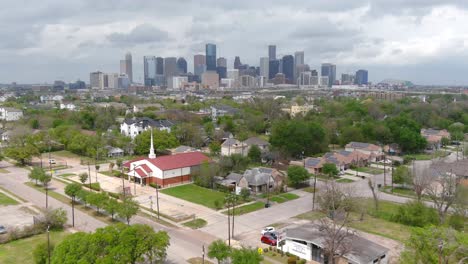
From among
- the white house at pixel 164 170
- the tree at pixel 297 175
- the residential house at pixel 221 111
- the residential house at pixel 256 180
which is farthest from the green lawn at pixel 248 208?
the residential house at pixel 221 111

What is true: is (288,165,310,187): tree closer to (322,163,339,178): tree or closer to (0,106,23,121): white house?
(322,163,339,178): tree

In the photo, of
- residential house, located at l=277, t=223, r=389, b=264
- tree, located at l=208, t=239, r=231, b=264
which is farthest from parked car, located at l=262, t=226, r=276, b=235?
tree, located at l=208, t=239, r=231, b=264

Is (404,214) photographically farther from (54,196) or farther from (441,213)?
(54,196)

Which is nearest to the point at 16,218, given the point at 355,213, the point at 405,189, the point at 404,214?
the point at 355,213

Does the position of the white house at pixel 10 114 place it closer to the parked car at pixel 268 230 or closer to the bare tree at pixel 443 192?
the parked car at pixel 268 230

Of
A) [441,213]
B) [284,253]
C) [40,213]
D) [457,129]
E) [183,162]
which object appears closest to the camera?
[284,253]

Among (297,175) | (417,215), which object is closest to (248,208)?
(297,175)
